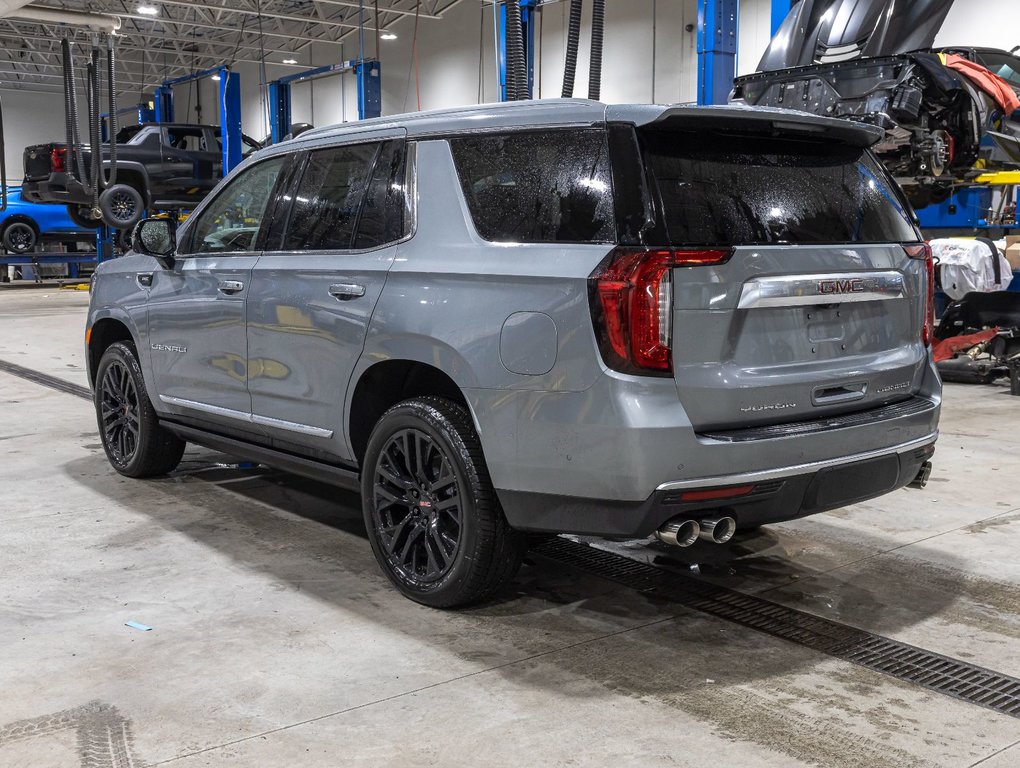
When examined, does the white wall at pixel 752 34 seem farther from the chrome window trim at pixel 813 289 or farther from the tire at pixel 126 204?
the chrome window trim at pixel 813 289

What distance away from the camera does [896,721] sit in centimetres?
290

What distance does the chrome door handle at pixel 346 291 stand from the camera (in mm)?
3914

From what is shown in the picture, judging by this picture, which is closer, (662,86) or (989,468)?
(989,468)

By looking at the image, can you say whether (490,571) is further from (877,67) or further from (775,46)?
(775,46)

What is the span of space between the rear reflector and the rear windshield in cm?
73

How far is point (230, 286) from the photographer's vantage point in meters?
4.64

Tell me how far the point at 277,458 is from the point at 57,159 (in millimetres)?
16785

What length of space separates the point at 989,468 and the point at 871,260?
298 cm

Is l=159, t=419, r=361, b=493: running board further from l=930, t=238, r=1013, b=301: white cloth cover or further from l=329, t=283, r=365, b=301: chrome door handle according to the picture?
l=930, t=238, r=1013, b=301: white cloth cover

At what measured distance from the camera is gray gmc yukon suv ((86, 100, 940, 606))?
3.11 m

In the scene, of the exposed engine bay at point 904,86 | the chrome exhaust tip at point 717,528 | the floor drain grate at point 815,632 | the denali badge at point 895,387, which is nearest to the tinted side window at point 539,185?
the chrome exhaust tip at point 717,528

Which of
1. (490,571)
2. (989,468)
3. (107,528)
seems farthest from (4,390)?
(989,468)

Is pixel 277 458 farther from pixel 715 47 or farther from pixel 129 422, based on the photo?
pixel 715 47

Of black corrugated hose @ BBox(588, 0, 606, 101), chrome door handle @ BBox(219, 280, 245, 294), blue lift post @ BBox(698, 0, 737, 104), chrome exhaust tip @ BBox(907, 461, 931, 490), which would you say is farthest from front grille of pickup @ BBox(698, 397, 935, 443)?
blue lift post @ BBox(698, 0, 737, 104)
